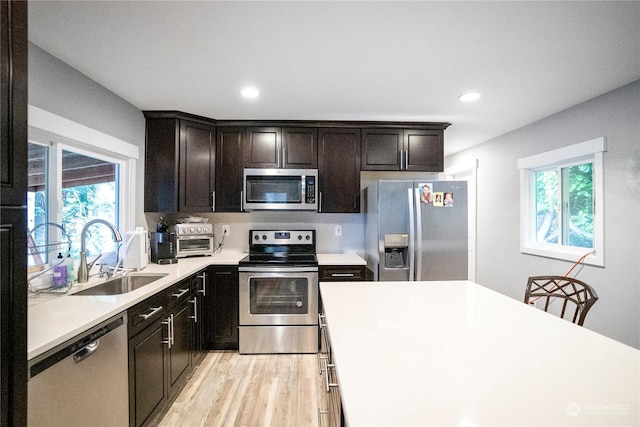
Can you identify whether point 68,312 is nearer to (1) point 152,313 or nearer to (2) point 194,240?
(1) point 152,313

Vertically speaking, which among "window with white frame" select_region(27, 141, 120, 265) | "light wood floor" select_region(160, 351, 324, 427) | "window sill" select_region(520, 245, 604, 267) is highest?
"window with white frame" select_region(27, 141, 120, 265)

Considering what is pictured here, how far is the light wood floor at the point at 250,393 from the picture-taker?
1.87 metres

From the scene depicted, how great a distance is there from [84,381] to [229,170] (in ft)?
6.98

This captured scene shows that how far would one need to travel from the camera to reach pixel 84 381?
124 cm

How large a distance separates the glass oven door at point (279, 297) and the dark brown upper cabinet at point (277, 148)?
1.10 m

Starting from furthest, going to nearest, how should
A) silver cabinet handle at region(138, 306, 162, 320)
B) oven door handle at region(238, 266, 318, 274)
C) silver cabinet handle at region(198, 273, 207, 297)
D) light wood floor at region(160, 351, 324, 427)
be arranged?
oven door handle at region(238, 266, 318, 274)
silver cabinet handle at region(198, 273, 207, 297)
light wood floor at region(160, 351, 324, 427)
silver cabinet handle at region(138, 306, 162, 320)

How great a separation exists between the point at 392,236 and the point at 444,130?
1.43m

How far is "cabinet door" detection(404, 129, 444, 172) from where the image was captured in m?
3.05

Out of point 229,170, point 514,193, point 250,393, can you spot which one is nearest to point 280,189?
point 229,170

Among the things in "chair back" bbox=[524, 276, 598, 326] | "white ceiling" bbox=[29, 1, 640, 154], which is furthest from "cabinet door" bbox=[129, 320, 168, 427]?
"chair back" bbox=[524, 276, 598, 326]

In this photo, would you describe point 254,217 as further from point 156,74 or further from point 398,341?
point 398,341

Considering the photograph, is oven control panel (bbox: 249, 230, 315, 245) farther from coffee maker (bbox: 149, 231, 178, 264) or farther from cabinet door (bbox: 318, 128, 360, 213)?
coffee maker (bbox: 149, 231, 178, 264)

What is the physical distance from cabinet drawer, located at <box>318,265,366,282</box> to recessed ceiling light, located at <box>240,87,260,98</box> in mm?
1631

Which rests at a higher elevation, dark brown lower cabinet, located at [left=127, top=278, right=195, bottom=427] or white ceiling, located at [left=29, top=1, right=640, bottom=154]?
white ceiling, located at [left=29, top=1, right=640, bottom=154]
